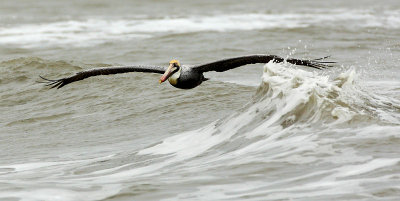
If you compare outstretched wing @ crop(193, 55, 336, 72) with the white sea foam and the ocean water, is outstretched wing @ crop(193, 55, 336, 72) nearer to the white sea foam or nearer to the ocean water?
the ocean water

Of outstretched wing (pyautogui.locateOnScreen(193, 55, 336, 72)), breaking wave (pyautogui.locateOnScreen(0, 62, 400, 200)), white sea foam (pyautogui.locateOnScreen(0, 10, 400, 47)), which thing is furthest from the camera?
white sea foam (pyautogui.locateOnScreen(0, 10, 400, 47))

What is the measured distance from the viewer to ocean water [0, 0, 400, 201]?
7698 mm

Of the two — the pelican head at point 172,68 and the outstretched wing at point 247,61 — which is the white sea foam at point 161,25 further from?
the outstretched wing at point 247,61

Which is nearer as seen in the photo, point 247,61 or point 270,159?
point 270,159

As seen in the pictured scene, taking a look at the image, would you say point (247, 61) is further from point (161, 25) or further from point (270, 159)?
point (161, 25)

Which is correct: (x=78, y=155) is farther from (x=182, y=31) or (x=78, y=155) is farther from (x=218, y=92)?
(x=182, y=31)

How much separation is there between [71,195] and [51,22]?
23665 mm

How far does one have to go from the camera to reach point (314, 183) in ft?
24.5

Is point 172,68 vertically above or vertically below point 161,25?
above

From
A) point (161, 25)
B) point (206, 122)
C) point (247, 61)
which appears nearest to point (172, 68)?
point (206, 122)

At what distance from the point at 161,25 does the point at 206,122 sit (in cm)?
1720

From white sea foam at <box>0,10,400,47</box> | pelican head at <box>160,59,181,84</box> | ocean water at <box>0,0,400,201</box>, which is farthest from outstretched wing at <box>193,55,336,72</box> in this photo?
white sea foam at <box>0,10,400,47</box>

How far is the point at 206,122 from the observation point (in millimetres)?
12188

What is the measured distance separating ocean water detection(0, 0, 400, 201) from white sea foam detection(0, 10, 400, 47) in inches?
10.3
